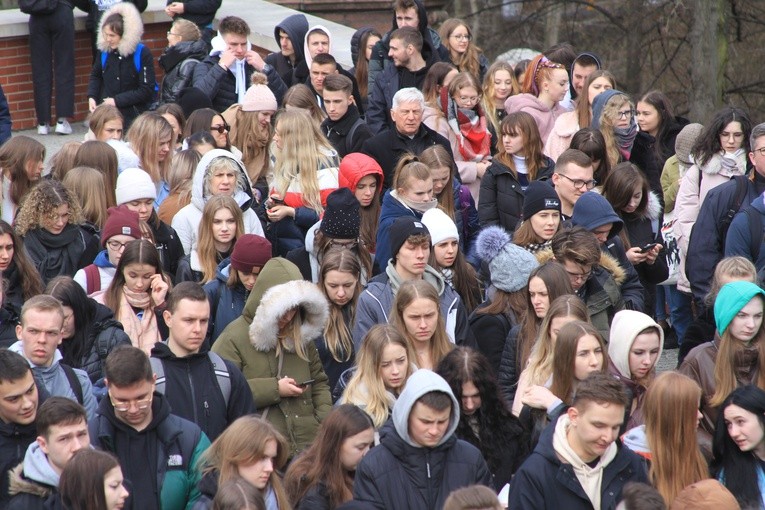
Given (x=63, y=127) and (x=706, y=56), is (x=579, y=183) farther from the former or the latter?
Result: (x=706, y=56)

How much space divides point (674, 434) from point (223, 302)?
3.03 m

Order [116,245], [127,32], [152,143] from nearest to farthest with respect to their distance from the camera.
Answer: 1. [116,245]
2. [152,143]
3. [127,32]

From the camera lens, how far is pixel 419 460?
6055mm

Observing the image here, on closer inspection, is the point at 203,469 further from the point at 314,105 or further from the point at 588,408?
the point at 314,105

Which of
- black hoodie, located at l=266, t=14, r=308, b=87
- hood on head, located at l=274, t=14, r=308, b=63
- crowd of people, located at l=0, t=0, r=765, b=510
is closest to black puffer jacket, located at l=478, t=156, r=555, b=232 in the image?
crowd of people, located at l=0, t=0, r=765, b=510

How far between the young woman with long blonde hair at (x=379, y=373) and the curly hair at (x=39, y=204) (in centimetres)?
266

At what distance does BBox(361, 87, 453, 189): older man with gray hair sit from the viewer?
10.2 m

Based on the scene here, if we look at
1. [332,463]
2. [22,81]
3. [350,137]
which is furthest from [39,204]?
[22,81]

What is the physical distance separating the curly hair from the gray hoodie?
6.05 feet

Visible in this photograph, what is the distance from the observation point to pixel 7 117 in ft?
39.3

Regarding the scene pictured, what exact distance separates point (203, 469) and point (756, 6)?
18.4 meters

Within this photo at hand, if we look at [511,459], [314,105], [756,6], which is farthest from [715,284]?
[756,6]

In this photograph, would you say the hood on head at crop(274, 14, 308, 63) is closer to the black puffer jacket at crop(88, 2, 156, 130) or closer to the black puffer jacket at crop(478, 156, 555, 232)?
the black puffer jacket at crop(88, 2, 156, 130)

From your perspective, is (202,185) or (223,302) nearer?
(223,302)
